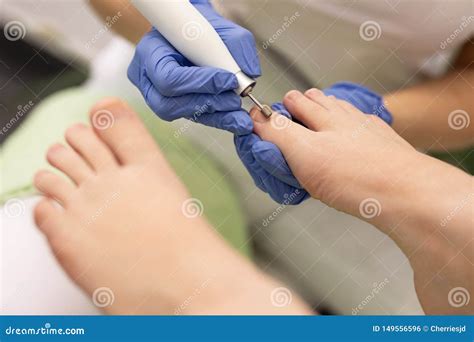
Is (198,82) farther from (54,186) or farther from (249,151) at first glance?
(54,186)

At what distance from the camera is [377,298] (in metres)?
0.97

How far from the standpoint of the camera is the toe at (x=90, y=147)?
0.94m

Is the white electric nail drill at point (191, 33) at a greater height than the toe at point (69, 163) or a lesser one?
greater

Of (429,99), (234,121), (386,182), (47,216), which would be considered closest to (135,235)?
(47,216)

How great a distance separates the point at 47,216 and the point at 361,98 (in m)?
0.55

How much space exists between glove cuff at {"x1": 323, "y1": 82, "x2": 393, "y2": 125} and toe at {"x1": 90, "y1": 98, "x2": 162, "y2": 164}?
0.32 meters

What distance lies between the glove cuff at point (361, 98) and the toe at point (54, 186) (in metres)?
0.46

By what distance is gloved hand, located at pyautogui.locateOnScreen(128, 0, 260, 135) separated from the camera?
0.71 m

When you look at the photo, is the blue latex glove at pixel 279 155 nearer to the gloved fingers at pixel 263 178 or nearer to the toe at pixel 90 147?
the gloved fingers at pixel 263 178

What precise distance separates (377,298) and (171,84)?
534 mm

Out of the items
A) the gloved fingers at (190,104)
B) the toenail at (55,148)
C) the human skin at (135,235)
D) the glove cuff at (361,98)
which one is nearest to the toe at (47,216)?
the human skin at (135,235)

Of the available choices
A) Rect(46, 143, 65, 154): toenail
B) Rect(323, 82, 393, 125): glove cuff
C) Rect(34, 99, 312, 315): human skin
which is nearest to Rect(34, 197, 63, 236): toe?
Rect(34, 99, 312, 315): human skin

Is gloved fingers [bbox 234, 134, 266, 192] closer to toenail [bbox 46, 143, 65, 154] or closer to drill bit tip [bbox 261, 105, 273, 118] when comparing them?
drill bit tip [bbox 261, 105, 273, 118]

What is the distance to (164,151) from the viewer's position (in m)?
0.97
